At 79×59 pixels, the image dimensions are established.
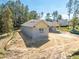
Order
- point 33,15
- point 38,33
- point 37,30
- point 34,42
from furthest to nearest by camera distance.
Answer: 1. point 33,15
2. point 38,33
3. point 37,30
4. point 34,42

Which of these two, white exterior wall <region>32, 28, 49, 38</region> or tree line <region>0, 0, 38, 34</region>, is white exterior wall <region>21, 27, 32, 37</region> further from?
tree line <region>0, 0, 38, 34</region>

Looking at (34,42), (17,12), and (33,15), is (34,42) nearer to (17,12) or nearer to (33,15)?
(17,12)

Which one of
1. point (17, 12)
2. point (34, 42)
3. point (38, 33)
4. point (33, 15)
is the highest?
point (17, 12)

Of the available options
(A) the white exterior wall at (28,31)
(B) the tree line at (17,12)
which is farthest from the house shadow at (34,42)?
(B) the tree line at (17,12)

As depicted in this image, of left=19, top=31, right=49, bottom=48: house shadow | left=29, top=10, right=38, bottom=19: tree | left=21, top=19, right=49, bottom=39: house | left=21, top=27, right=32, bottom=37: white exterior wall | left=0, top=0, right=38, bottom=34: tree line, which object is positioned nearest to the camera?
left=19, top=31, right=49, bottom=48: house shadow

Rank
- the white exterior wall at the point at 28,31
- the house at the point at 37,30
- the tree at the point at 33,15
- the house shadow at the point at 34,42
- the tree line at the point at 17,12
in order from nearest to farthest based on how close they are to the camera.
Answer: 1. the house shadow at the point at 34,42
2. the house at the point at 37,30
3. the white exterior wall at the point at 28,31
4. the tree line at the point at 17,12
5. the tree at the point at 33,15

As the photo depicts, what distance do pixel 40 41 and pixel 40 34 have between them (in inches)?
98.2

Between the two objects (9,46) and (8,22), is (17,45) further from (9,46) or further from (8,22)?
(8,22)

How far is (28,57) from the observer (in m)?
21.8

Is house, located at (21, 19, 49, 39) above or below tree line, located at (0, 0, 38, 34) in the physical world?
below

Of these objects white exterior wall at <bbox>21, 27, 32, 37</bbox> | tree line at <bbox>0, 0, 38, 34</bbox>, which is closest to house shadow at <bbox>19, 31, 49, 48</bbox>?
white exterior wall at <bbox>21, 27, 32, 37</bbox>

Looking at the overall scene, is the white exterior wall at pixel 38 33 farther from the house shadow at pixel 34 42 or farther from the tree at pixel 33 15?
the tree at pixel 33 15

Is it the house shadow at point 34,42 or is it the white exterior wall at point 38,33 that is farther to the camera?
the white exterior wall at point 38,33

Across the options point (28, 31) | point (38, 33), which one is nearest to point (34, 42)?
point (38, 33)
